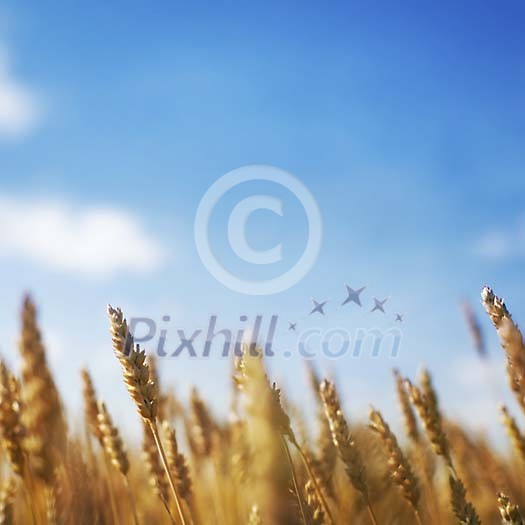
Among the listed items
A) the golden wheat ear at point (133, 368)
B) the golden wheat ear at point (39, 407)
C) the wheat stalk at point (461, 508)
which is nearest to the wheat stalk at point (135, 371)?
the golden wheat ear at point (133, 368)

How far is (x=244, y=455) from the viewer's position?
3.59m

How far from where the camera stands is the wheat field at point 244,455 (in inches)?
61.2

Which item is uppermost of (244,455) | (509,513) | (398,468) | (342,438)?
(244,455)

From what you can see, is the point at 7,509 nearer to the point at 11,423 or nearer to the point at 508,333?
the point at 11,423

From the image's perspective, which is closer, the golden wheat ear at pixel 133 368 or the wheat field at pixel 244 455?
the wheat field at pixel 244 455

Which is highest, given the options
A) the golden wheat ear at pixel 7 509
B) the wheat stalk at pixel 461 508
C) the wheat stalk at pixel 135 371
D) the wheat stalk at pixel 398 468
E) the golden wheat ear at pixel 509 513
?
the wheat stalk at pixel 135 371

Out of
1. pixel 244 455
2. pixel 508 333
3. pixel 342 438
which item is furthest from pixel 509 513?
pixel 244 455

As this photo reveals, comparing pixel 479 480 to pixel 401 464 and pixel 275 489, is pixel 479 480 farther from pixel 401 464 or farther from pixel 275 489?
pixel 275 489

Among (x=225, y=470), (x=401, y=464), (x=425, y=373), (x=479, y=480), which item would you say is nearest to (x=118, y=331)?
(x=401, y=464)

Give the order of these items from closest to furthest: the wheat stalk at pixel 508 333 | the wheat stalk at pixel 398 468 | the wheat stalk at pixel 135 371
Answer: the wheat stalk at pixel 508 333 → the wheat stalk at pixel 135 371 → the wheat stalk at pixel 398 468

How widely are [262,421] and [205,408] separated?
3291mm

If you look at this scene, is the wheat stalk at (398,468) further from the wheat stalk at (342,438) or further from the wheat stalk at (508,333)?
the wheat stalk at (508,333)

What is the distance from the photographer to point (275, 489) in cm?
117

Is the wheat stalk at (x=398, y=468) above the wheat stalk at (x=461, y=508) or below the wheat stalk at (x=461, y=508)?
above
